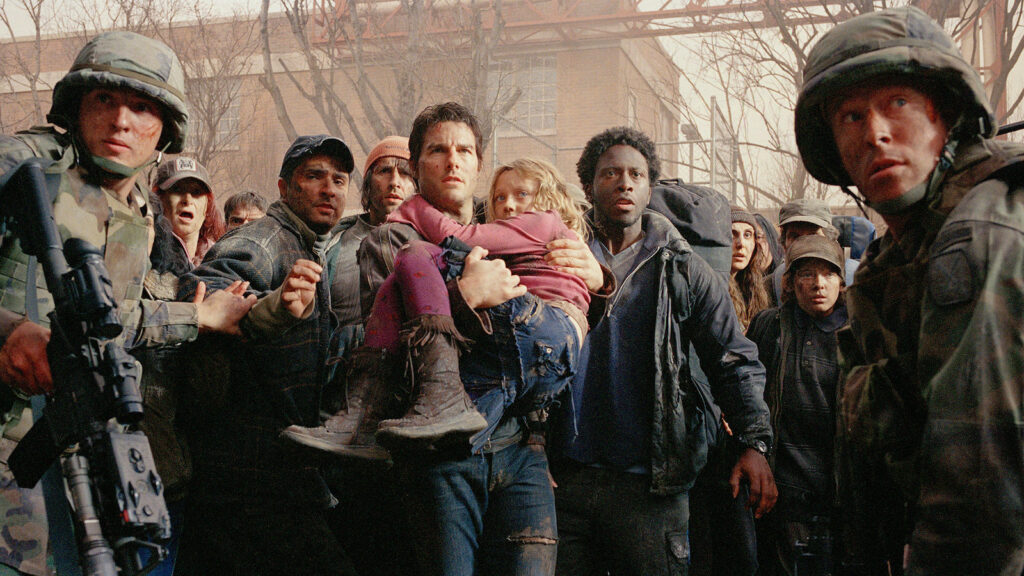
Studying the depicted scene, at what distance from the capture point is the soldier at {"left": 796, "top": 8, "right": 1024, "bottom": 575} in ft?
6.38

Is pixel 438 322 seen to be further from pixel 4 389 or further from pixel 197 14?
pixel 197 14

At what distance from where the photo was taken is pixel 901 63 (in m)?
2.37

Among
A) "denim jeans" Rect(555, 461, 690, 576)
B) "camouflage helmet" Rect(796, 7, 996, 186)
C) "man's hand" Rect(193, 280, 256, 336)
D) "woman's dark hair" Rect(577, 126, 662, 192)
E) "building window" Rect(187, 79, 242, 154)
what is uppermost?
"building window" Rect(187, 79, 242, 154)

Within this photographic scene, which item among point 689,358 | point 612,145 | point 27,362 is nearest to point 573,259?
point 689,358

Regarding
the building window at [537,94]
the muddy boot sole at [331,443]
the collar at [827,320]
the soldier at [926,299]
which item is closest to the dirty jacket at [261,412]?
the muddy boot sole at [331,443]

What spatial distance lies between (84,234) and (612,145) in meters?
2.51

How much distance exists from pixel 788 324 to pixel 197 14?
1281 centimetres

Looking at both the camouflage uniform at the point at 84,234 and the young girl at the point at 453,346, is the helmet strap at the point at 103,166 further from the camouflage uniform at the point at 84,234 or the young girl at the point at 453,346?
the young girl at the point at 453,346

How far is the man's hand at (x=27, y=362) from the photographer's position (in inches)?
98.9

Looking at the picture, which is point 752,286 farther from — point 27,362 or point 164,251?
point 27,362

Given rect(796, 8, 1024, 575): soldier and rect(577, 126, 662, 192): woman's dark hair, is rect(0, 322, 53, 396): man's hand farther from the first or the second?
rect(577, 126, 662, 192): woman's dark hair

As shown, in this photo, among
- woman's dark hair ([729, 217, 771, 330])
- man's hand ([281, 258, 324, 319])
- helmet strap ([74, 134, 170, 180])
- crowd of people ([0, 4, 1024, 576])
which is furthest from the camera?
woman's dark hair ([729, 217, 771, 330])

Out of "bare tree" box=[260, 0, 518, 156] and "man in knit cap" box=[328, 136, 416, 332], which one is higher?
"bare tree" box=[260, 0, 518, 156]

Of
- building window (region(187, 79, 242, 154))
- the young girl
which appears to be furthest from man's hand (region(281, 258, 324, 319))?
building window (region(187, 79, 242, 154))
